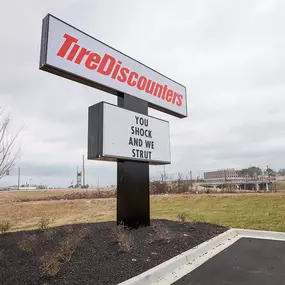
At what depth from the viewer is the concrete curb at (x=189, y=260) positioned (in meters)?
4.17

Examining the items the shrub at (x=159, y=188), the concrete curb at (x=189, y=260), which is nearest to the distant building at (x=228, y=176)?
the shrub at (x=159, y=188)

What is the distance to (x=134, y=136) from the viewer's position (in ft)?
23.8

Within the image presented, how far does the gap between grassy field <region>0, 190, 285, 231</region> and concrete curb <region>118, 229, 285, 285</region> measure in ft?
5.31

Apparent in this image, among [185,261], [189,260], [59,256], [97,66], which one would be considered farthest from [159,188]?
[59,256]

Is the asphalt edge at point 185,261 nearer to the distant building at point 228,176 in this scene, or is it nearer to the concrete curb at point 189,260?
the concrete curb at point 189,260

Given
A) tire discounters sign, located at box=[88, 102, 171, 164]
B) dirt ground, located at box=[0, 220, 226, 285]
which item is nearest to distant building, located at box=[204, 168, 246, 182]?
tire discounters sign, located at box=[88, 102, 171, 164]

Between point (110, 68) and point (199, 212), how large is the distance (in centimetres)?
974

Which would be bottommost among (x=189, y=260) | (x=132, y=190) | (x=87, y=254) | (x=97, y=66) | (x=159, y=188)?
(x=189, y=260)

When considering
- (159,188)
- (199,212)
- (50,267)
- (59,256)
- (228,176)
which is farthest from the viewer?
(228,176)

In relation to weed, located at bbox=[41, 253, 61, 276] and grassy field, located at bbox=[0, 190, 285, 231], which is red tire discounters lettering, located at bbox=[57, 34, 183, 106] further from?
grassy field, located at bbox=[0, 190, 285, 231]

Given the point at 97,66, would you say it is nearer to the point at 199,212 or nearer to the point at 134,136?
the point at 134,136

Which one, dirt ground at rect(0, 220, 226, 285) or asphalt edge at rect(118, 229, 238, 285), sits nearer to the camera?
dirt ground at rect(0, 220, 226, 285)

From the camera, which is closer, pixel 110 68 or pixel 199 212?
pixel 110 68

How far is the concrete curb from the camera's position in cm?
417
